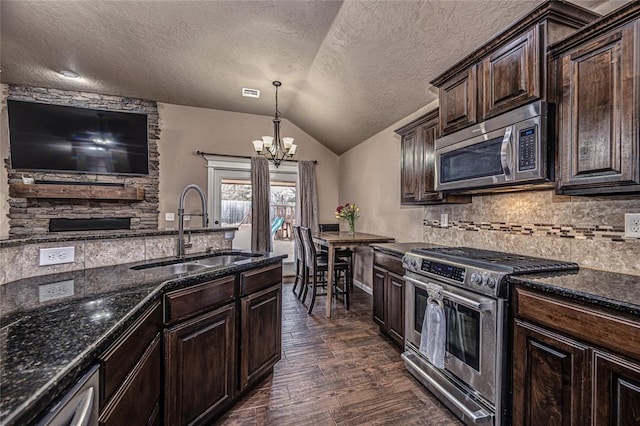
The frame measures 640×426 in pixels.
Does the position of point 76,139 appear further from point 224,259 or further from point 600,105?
point 600,105

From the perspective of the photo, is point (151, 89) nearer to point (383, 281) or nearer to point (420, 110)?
point (420, 110)

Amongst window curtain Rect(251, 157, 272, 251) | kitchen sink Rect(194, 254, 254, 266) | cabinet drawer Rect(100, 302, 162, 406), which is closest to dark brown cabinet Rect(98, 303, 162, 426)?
cabinet drawer Rect(100, 302, 162, 406)

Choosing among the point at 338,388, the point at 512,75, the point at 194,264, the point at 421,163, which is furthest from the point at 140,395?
the point at 421,163

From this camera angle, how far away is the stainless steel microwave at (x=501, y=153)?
1.61m

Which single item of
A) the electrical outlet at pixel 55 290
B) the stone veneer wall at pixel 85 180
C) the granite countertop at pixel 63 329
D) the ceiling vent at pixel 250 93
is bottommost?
the granite countertop at pixel 63 329

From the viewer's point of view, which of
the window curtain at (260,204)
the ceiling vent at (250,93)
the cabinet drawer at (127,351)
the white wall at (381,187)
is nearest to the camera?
the cabinet drawer at (127,351)

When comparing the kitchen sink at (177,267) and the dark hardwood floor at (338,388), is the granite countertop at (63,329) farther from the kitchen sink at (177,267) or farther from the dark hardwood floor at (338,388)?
the dark hardwood floor at (338,388)

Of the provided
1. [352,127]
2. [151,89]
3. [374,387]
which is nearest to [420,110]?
[352,127]

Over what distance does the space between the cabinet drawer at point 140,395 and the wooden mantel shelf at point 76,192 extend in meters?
3.75

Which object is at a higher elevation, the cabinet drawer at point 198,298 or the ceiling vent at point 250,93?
the ceiling vent at point 250,93

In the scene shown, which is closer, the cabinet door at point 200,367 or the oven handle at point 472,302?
the cabinet door at point 200,367

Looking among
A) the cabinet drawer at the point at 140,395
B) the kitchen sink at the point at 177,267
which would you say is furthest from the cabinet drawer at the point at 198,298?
the kitchen sink at the point at 177,267

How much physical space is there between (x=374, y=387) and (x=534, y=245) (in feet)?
5.30

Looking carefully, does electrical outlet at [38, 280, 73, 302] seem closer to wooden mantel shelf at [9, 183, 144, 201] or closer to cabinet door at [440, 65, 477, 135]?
cabinet door at [440, 65, 477, 135]
